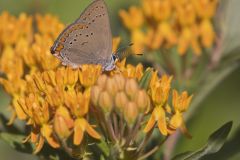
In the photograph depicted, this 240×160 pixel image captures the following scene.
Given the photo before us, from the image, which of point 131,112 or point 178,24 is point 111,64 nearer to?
point 131,112

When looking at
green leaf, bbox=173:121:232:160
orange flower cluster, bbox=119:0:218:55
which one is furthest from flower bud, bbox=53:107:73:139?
orange flower cluster, bbox=119:0:218:55

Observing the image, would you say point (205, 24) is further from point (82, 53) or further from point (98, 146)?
point (98, 146)

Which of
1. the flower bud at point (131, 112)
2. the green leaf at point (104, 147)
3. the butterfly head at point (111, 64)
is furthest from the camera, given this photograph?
the butterfly head at point (111, 64)

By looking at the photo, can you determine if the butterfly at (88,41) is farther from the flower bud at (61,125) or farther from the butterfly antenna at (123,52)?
the flower bud at (61,125)

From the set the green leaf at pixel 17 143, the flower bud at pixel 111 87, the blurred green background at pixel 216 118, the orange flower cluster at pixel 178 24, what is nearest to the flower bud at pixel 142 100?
the flower bud at pixel 111 87

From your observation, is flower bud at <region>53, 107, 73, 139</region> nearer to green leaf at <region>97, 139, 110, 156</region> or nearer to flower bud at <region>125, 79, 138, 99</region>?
green leaf at <region>97, 139, 110, 156</region>

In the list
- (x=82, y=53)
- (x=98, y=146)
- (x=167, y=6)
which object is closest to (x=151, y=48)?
(x=167, y=6)
